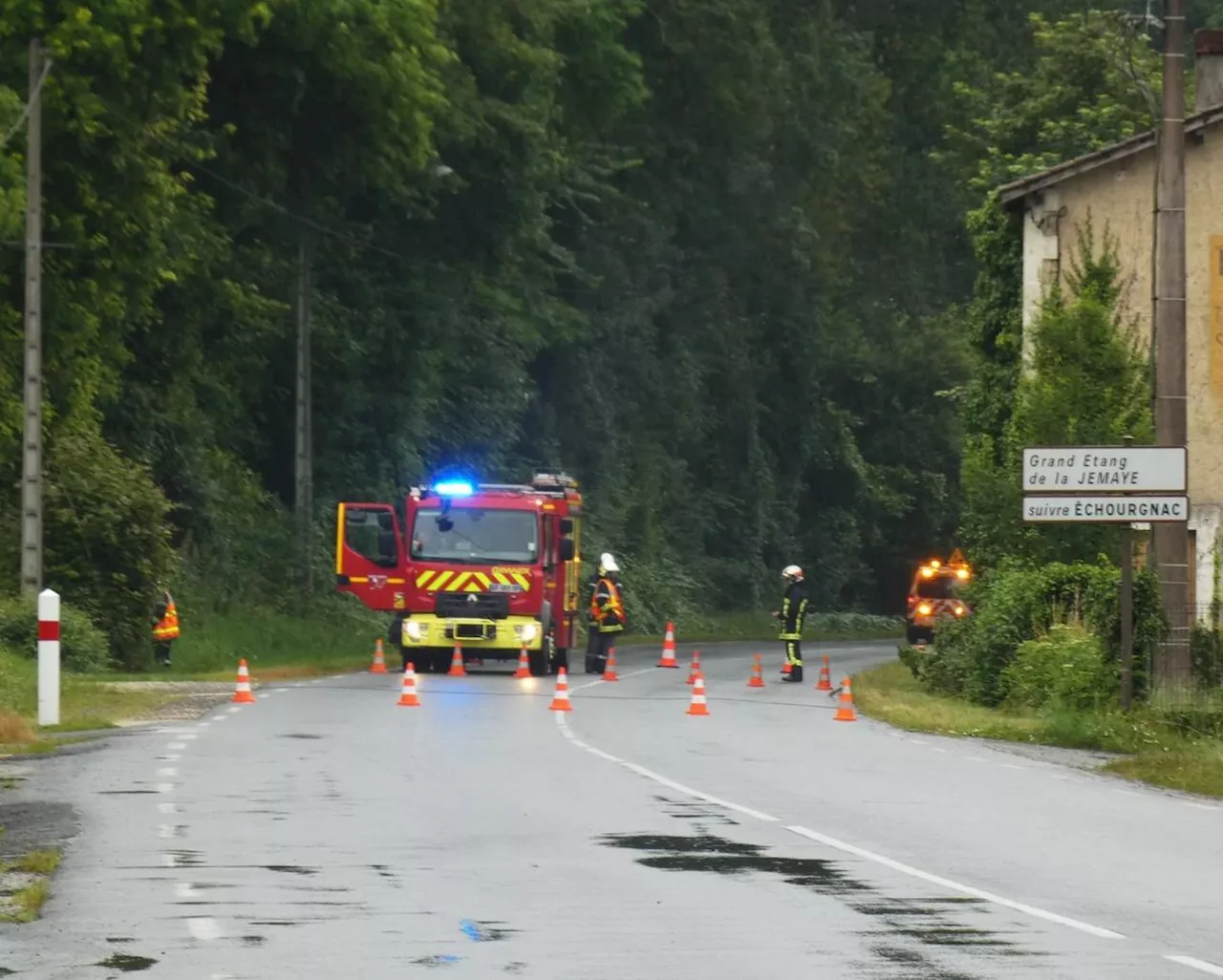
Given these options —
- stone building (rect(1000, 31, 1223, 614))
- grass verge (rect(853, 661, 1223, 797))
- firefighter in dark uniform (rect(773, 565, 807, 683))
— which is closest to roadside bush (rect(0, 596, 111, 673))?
firefighter in dark uniform (rect(773, 565, 807, 683))

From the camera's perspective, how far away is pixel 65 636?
117ft

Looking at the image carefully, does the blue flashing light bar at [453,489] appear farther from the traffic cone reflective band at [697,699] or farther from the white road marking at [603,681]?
the traffic cone reflective band at [697,699]

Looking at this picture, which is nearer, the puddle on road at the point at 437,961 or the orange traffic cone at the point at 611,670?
the puddle on road at the point at 437,961

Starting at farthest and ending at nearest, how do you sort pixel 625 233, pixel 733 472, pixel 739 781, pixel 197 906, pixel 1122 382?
1. pixel 733 472
2. pixel 625 233
3. pixel 1122 382
4. pixel 739 781
5. pixel 197 906

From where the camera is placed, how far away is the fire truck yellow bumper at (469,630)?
128ft

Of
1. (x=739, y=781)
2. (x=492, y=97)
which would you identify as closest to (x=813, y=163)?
(x=492, y=97)

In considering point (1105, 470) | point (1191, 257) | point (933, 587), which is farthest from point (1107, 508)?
point (933, 587)

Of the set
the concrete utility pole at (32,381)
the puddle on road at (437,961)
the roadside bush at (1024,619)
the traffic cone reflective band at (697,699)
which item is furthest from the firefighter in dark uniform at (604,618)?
the puddle on road at (437,961)

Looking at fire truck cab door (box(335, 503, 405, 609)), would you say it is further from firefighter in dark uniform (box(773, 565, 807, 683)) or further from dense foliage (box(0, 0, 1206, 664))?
firefighter in dark uniform (box(773, 565, 807, 683))

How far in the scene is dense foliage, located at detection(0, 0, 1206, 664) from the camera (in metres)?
39.4

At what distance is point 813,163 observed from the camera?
70.8 m

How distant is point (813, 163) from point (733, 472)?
901 cm

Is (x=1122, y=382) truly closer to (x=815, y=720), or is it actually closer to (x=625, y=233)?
(x=815, y=720)

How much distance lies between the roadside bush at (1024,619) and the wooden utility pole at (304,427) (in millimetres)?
17746
